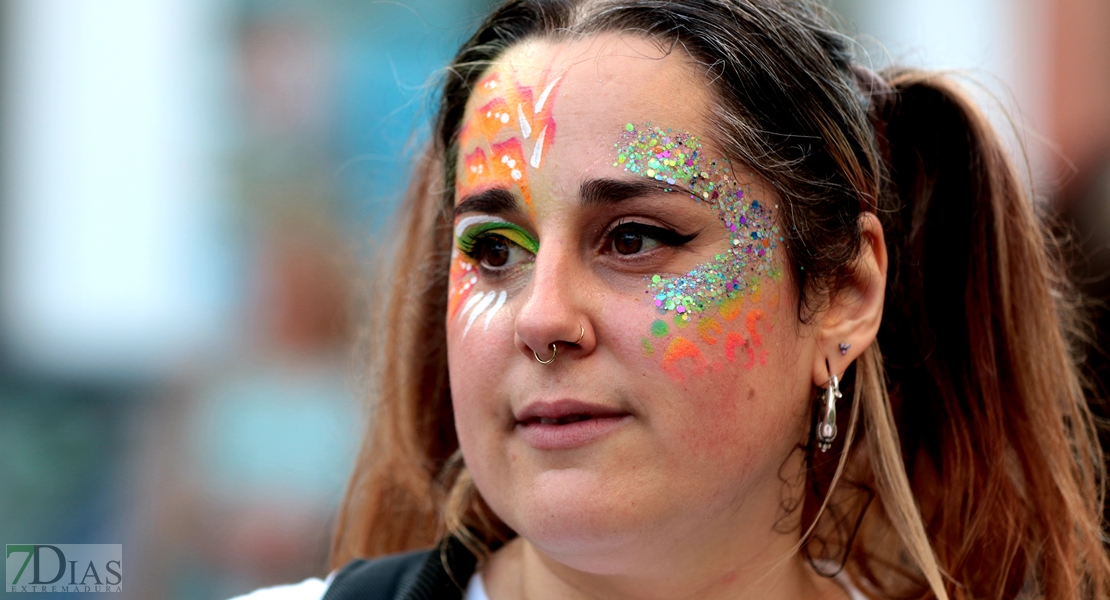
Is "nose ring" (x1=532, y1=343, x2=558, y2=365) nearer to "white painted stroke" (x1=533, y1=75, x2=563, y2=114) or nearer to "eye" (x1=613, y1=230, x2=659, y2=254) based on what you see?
"eye" (x1=613, y1=230, x2=659, y2=254)

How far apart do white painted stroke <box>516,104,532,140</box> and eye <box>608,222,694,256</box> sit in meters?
0.25

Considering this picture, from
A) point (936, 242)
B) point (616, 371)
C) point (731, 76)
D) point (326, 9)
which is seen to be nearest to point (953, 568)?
point (936, 242)

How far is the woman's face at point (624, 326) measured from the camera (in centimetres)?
174

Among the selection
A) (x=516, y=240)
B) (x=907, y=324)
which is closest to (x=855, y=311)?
(x=907, y=324)

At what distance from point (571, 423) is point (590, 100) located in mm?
589

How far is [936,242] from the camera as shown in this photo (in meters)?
2.39

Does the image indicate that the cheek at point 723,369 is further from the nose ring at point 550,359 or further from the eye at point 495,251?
the eye at point 495,251

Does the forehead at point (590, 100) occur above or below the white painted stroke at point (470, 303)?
above

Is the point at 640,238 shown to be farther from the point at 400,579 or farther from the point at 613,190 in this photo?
the point at 400,579

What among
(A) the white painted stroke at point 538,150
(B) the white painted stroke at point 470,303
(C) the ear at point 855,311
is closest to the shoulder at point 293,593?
(B) the white painted stroke at point 470,303

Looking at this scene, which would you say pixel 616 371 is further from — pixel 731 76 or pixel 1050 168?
pixel 1050 168

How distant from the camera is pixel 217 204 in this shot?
6176 mm

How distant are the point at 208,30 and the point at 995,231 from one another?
18.0ft

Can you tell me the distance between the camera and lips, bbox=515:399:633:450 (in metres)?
1.74
